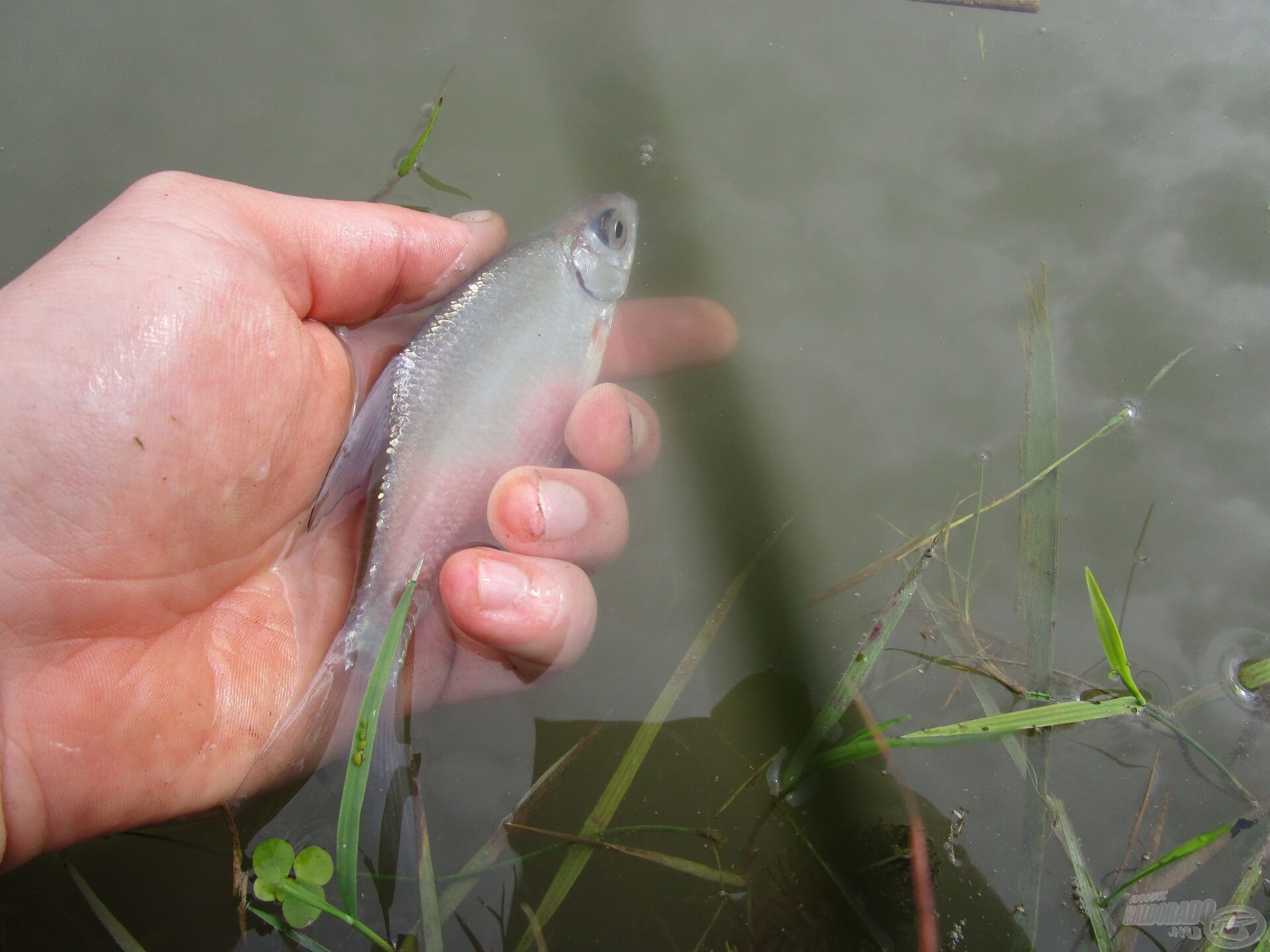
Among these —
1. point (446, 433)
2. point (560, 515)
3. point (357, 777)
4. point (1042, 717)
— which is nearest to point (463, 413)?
point (446, 433)

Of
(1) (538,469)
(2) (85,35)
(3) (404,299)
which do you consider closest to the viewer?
(1) (538,469)

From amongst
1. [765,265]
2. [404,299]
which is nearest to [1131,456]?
[765,265]

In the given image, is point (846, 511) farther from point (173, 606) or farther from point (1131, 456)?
point (173, 606)

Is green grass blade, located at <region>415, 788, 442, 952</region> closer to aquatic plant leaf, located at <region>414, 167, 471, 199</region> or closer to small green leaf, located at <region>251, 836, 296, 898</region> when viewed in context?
small green leaf, located at <region>251, 836, 296, 898</region>

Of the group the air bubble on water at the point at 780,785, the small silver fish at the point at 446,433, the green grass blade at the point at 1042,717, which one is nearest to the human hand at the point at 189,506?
the small silver fish at the point at 446,433

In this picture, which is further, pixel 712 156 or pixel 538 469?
pixel 712 156

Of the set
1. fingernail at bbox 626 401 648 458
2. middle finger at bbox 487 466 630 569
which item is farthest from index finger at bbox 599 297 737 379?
middle finger at bbox 487 466 630 569

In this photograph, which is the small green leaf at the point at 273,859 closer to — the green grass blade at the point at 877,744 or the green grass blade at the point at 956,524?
the green grass blade at the point at 877,744
